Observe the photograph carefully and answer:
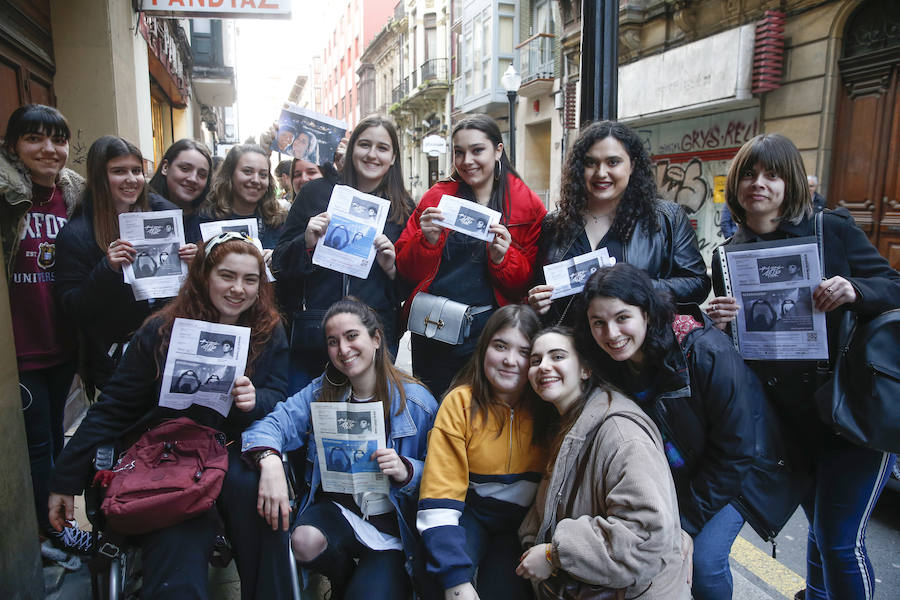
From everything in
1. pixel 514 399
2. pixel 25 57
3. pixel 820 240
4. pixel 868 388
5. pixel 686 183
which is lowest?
pixel 514 399

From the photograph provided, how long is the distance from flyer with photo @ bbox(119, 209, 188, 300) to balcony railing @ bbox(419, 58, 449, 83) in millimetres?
28209

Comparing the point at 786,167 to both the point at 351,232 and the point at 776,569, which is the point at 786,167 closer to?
the point at 351,232

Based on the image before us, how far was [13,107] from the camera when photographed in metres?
4.29

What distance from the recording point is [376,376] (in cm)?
253

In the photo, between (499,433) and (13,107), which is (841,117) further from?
(13,107)

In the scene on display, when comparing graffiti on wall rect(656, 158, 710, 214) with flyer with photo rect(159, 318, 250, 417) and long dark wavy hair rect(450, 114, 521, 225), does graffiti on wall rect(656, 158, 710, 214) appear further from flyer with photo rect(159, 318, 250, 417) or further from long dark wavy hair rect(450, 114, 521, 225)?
flyer with photo rect(159, 318, 250, 417)

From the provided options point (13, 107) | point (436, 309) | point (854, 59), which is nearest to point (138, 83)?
point (13, 107)

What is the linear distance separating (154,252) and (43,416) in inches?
37.7

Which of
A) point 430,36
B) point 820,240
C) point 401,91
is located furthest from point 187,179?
point 401,91

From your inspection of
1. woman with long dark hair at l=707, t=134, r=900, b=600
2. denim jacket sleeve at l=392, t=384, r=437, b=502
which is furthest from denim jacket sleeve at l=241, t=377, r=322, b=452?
woman with long dark hair at l=707, t=134, r=900, b=600

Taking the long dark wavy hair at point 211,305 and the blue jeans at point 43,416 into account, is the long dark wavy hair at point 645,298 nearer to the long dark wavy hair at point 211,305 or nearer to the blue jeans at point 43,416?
the long dark wavy hair at point 211,305

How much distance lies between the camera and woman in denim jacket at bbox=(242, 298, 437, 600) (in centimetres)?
225

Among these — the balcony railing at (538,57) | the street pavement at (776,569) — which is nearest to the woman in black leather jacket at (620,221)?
the street pavement at (776,569)

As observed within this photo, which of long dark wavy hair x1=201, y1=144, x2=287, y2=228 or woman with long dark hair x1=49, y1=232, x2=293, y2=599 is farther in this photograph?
long dark wavy hair x1=201, y1=144, x2=287, y2=228
